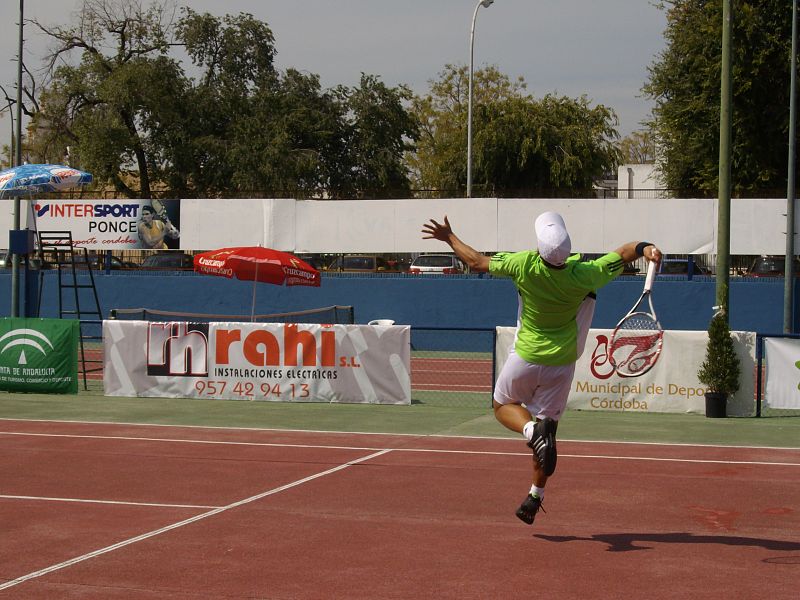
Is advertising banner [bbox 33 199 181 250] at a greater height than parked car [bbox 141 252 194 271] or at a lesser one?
greater

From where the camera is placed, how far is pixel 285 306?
1186 inches

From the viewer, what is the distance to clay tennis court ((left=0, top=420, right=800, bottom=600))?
662 cm

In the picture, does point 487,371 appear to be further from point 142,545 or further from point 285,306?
point 142,545

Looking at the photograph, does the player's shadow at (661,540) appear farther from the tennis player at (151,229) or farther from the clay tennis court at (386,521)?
the tennis player at (151,229)

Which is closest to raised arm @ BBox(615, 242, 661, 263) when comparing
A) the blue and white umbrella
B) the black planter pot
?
the black planter pot

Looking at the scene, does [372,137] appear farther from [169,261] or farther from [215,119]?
[169,261]

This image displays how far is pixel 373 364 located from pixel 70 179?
321 inches

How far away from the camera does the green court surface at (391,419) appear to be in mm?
13883

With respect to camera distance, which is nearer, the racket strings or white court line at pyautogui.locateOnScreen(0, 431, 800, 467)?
white court line at pyautogui.locateOnScreen(0, 431, 800, 467)

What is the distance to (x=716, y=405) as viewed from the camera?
15.4 m

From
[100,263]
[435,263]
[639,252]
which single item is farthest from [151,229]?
[639,252]

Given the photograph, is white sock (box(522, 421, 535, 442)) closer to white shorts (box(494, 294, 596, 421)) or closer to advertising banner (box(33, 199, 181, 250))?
white shorts (box(494, 294, 596, 421))

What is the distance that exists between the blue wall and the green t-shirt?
20090 millimetres

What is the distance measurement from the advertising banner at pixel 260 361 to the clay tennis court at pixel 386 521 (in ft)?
11.6
